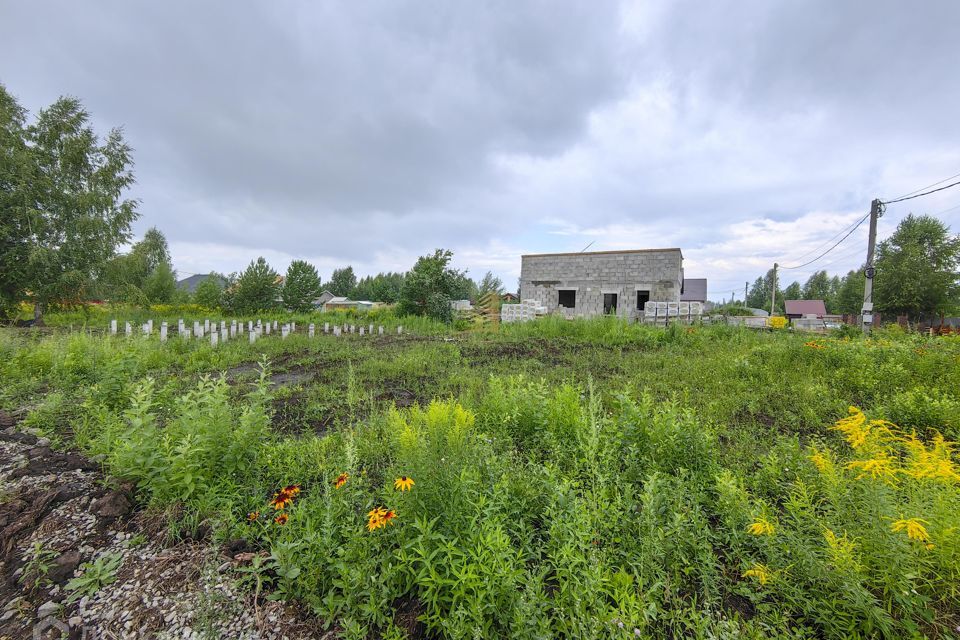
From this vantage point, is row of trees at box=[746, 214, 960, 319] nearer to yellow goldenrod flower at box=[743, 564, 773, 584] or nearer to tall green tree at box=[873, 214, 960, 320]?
tall green tree at box=[873, 214, 960, 320]

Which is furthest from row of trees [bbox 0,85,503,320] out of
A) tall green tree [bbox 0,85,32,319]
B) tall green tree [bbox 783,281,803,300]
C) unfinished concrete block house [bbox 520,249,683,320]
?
tall green tree [bbox 783,281,803,300]

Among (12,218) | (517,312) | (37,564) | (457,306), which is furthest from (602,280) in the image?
(12,218)

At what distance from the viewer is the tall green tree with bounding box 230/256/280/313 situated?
17.9m

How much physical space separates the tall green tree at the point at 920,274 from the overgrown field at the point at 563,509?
100 feet

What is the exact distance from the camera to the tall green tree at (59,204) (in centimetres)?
1345

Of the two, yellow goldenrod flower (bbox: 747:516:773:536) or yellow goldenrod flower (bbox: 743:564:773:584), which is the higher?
yellow goldenrod flower (bbox: 747:516:773:536)

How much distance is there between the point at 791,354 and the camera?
6.39 meters

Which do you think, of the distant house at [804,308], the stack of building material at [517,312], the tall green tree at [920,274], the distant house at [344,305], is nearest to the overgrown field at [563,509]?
the stack of building material at [517,312]

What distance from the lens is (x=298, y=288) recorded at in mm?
19766

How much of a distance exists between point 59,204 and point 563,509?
77.9 feet

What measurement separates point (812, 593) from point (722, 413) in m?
2.74

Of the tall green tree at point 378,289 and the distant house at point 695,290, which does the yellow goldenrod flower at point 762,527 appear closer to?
the distant house at point 695,290

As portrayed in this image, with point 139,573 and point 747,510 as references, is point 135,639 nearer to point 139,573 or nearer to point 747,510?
point 139,573

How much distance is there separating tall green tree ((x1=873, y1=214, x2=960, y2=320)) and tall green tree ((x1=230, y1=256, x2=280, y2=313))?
3996cm
